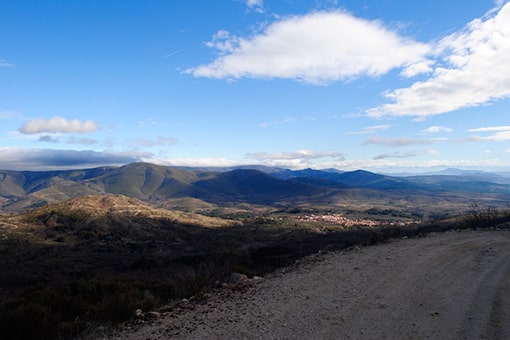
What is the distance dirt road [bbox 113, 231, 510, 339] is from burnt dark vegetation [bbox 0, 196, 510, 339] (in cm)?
201

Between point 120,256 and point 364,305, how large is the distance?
4910 centimetres

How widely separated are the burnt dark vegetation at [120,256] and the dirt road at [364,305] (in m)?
2.01

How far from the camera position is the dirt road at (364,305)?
253 inches

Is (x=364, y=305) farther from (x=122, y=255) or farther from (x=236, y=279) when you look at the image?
(x=122, y=255)

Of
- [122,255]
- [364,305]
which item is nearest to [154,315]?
[364,305]

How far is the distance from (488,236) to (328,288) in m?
12.8

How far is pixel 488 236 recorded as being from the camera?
17.5m

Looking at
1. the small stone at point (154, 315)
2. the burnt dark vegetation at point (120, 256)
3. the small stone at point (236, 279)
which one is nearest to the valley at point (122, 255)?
the burnt dark vegetation at point (120, 256)

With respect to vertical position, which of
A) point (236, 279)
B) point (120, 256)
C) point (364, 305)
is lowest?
point (120, 256)

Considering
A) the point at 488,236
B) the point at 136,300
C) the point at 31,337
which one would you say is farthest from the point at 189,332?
the point at 488,236

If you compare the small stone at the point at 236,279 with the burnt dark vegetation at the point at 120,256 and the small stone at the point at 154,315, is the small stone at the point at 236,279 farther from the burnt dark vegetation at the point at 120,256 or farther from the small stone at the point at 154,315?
the small stone at the point at 154,315

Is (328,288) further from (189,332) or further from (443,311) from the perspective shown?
(189,332)

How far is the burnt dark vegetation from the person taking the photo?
30.6 ft

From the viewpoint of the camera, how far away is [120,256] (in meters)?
50.3
